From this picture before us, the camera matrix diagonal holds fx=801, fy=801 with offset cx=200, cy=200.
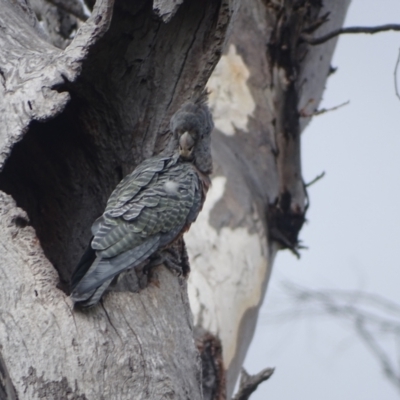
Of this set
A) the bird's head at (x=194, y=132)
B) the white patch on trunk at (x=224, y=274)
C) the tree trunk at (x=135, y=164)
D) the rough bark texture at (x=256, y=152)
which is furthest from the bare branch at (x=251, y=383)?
A: the bird's head at (x=194, y=132)

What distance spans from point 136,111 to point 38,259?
1226 mm

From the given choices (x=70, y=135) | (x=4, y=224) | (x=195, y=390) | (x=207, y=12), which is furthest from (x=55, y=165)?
(x=195, y=390)

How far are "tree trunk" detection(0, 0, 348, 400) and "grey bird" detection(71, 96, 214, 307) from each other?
11cm

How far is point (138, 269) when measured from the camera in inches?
179

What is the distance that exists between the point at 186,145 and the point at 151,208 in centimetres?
55

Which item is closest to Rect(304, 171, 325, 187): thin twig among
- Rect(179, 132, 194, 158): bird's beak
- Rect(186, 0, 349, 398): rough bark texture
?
Rect(186, 0, 349, 398): rough bark texture

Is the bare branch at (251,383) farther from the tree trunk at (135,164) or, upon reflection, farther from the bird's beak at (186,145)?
the bird's beak at (186,145)

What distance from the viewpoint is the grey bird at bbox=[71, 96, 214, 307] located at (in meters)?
3.84

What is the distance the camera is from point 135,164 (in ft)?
14.9

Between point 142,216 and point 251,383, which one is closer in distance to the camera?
point 142,216

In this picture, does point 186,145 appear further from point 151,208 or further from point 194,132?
point 151,208

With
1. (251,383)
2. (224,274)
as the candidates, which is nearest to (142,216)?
(251,383)

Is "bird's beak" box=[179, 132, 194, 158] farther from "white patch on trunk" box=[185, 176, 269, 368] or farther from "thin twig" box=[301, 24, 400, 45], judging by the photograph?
"thin twig" box=[301, 24, 400, 45]

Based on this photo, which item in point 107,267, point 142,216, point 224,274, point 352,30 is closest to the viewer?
point 107,267
